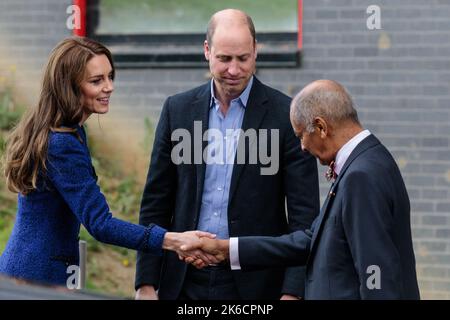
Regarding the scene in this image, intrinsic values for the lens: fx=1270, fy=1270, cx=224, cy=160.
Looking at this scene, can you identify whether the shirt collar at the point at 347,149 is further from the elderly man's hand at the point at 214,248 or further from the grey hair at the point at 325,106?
the elderly man's hand at the point at 214,248

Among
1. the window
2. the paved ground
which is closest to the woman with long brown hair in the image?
the paved ground

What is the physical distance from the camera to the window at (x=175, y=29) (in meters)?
9.79

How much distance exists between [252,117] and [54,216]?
112 centimetres

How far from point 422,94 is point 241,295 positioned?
3858 mm

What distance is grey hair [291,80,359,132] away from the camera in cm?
516

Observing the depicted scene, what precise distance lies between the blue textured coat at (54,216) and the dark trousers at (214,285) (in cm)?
66

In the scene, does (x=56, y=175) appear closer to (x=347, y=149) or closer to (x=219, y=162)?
(x=219, y=162)

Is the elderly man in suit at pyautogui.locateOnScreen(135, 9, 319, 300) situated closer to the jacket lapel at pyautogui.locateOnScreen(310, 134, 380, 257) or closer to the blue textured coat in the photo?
the blue textured coat

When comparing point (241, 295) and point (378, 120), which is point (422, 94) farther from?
point (241, 295)

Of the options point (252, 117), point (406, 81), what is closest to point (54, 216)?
point (252, 117)

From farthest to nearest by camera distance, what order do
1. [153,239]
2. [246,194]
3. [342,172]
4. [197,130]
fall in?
1. [197,130]
2. [246,194]
3. [153,239]
4. [342,172]

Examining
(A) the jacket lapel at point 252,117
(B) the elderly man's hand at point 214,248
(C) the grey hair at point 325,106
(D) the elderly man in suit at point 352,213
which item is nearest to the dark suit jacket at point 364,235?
(D) the elderly man in suit at point 352,213

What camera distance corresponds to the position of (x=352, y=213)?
193 inches

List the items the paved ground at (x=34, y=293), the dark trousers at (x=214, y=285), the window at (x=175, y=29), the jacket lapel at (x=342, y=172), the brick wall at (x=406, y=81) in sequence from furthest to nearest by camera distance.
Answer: the window at (x=175, y=29) < the brick wall at (x=406, y=81) < the dark trousers at (x=214, y=285) < the jacket lapel at (x=342, y=172) < the paved ground at (x=34, y=293)
